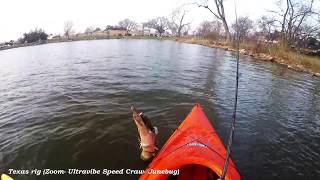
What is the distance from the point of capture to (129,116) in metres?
9.87

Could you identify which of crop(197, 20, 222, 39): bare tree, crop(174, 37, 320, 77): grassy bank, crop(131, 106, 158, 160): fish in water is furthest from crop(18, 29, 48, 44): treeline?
crop(131, 106, 158, 160): fish in water

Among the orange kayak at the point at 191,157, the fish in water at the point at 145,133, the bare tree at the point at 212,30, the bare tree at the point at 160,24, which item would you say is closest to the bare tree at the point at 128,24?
the bare tree at the point at 160,24

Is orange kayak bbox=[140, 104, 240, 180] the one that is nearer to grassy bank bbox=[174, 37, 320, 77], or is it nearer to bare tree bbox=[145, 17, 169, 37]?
grassy bank bbox=[174, 37, 320, 77]

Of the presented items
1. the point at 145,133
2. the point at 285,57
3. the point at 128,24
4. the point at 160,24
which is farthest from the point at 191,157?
the point at 128,24

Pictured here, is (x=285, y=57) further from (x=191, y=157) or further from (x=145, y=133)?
(x=191, y=157)

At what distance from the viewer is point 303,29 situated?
43.0m

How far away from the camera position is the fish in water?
19.7 feet

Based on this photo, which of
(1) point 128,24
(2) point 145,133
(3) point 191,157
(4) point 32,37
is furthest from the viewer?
(1) point 128,24

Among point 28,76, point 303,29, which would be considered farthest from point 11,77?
point 303,29

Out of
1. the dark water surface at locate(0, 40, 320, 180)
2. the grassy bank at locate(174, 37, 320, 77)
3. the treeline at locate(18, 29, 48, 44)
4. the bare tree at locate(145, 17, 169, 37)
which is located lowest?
the dark water surface at locate(0, 40, 320, 180)

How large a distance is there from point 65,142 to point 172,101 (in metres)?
5.21

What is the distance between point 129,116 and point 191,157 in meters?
5.49

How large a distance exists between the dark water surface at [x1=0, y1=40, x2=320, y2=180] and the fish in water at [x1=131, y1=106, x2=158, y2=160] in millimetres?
287

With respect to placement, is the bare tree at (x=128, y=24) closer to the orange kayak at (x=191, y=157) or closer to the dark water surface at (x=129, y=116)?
the dark water surface at (x=129, y=116)
